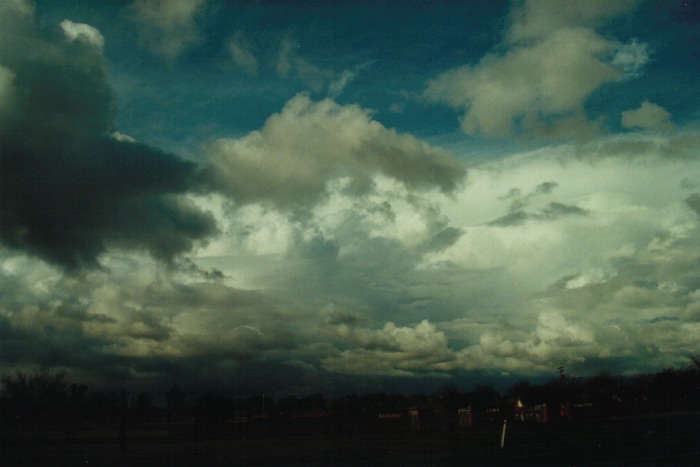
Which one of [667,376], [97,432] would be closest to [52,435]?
[97,432]

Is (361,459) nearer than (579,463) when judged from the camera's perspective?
No

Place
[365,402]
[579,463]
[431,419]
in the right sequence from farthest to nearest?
[365,402]
[431,419]
[579,463]

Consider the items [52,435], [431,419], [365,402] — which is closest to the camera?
[52,435]

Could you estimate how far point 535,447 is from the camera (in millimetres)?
33781

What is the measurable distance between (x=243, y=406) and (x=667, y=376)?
85891mm

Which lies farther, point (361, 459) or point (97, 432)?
point (97, 432)

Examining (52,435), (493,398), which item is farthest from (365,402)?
(52,435)

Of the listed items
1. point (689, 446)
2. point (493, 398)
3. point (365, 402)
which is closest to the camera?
point (689, 446)

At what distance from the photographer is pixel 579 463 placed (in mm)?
23656

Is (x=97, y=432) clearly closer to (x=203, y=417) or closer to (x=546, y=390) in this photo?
(x=203, y=417)

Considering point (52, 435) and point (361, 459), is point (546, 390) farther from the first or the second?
point (361, 459)

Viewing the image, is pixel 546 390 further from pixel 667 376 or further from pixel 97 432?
pixel 97 432

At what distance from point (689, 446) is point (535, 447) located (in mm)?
7328

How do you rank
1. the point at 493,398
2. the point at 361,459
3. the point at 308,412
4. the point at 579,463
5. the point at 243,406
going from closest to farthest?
the point at 579,463 → the point at 361,459 → the point at 243,406 → the point at 308,412 → the point at 493,398
